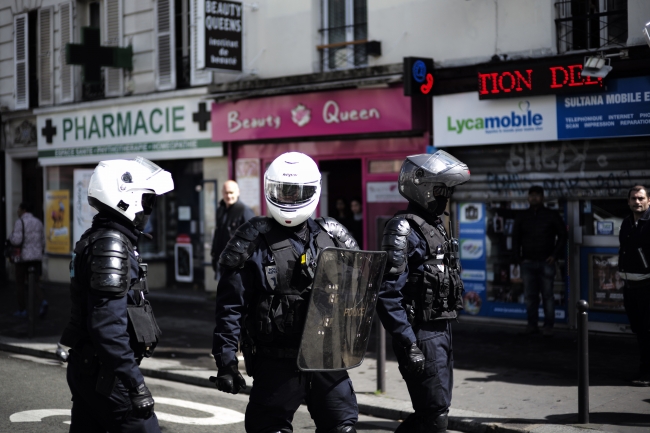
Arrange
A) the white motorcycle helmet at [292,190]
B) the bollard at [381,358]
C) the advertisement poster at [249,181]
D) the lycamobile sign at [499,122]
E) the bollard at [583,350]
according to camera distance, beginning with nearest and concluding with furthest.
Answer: the white motorcycle helmet at [292,190] < the bollard at [583,350] < the bollard at [381,358] < the lycamobile sign at [499,122] < the advertisement poster at [249,181]

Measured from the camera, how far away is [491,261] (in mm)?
12086

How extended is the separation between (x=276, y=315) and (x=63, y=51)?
16.2 meters

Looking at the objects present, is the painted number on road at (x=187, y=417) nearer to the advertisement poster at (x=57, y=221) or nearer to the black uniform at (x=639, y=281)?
the black uniform at (x=639, y=281)

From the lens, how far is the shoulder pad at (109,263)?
395 cm

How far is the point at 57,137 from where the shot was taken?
18.7 metres

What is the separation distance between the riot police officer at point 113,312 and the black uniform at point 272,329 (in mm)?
412

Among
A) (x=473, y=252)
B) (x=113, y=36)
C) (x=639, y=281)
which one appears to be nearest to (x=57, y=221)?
(x=113, y=36)

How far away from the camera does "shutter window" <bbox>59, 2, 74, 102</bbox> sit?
60.4 feet

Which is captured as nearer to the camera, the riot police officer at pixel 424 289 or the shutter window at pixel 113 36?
the riot police officer at pixel 424 289

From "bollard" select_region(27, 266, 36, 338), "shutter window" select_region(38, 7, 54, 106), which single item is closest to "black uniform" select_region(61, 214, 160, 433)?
"bollard" select_region(27, 266, 36, 338)

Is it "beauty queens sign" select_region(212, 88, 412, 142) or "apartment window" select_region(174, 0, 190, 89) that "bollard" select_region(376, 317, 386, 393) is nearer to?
"beauty queens sign" select_region(212, 88, 412, 142)

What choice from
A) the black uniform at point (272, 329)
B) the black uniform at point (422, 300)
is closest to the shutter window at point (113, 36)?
the black uniform at point (422, 300)

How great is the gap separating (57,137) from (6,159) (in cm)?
219

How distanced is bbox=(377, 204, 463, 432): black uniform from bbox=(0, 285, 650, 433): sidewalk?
1.88m
